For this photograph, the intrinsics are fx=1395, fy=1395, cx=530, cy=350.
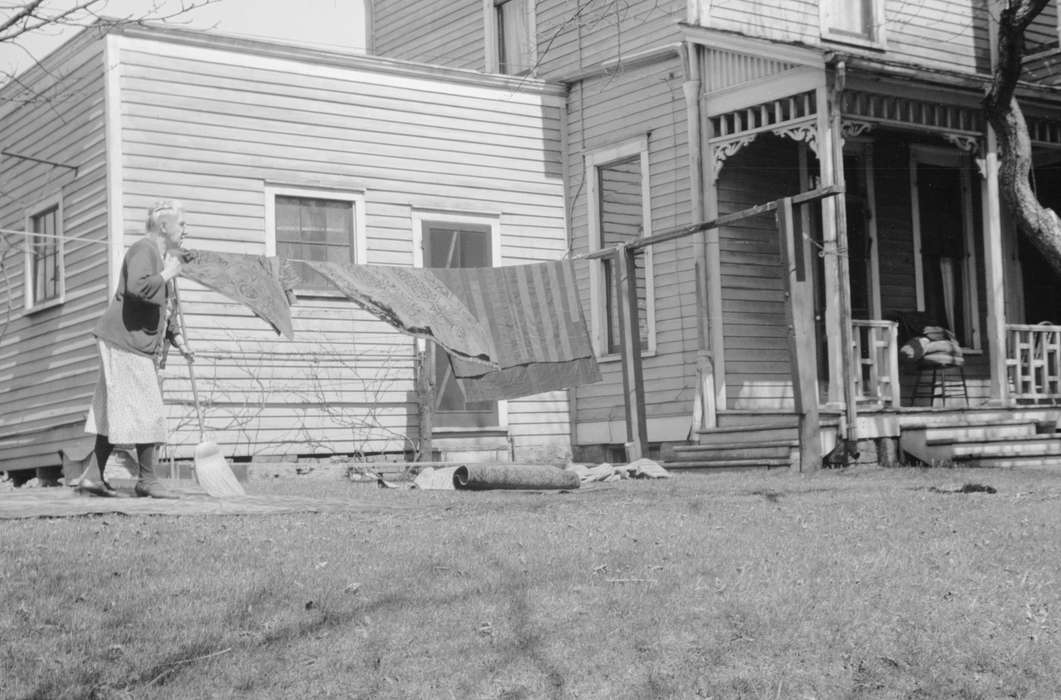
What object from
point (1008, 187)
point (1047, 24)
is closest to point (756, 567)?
A: point (1008, 187)

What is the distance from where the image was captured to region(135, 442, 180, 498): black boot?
9.25 metres

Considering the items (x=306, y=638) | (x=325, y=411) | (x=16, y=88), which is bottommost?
(x=306, y=638)

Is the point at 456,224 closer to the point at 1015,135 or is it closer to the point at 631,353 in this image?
the point at 631,353

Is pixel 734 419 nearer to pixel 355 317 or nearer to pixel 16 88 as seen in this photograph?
pixel 355 317

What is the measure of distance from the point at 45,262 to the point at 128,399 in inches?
324

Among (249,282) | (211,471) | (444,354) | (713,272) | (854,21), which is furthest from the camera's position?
(854,21)

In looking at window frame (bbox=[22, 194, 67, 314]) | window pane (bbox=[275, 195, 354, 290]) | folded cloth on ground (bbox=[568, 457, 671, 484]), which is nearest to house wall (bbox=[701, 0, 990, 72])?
window pane (bbox=[275, 195, 354, 290])

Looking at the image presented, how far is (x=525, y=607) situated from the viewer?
6125 millimetres

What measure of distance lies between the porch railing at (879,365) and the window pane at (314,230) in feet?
18.7

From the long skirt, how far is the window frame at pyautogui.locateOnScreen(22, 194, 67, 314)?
6.44m

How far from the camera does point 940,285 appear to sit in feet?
57.3

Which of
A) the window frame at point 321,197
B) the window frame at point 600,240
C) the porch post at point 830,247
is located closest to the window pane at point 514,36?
the window frame at point 600,240

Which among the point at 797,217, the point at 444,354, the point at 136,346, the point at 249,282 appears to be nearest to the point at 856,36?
the point at 797,217

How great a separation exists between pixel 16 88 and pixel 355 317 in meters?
5.09
